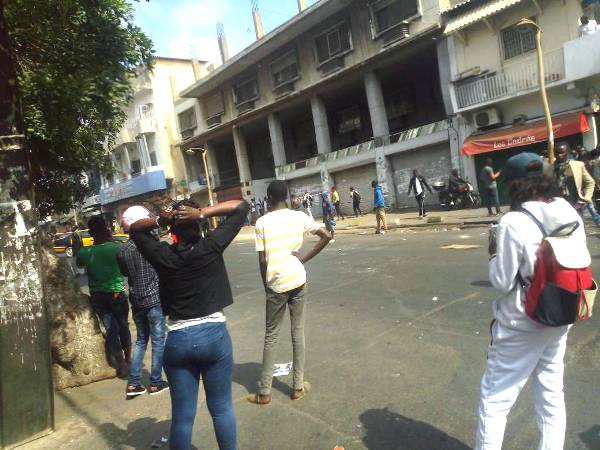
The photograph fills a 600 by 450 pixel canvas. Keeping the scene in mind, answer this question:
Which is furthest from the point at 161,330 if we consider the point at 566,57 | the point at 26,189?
the point at 566,57

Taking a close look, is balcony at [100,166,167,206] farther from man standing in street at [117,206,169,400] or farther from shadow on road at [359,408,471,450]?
shadow on road at [359,408,471,450]

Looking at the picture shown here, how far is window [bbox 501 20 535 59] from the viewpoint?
51.7ft

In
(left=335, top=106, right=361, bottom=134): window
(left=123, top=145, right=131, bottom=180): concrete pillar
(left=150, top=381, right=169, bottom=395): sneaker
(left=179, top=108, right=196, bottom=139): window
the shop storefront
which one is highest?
(left=179, top=108, right=196, bottom=139): window

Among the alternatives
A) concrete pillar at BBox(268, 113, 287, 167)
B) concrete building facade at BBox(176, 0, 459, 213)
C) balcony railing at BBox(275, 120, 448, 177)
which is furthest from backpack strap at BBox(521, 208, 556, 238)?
concrete pillar at BBox(268, 113, 287, 167)

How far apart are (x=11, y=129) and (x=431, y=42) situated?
59.5ft

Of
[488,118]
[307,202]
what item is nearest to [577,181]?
[488,118]

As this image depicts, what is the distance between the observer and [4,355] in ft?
11.4

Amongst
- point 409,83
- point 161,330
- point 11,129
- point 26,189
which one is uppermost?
point 409,83

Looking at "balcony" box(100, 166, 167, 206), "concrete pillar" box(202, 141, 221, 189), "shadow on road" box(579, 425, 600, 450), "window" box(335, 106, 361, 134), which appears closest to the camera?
"shadow on road" box(579, 425, 600, 450)

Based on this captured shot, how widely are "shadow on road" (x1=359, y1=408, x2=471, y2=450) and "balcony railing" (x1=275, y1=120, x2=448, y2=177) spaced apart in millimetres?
17326

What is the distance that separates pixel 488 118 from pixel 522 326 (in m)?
16.8

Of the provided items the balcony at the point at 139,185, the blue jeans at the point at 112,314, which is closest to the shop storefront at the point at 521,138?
the blue jeans at the point at 112,314

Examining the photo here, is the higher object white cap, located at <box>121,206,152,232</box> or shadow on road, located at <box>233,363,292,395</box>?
white cap, located at <box>121,206,152,232</box>

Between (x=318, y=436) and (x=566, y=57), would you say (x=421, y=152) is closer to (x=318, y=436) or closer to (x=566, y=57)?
(x=566, y=57)
